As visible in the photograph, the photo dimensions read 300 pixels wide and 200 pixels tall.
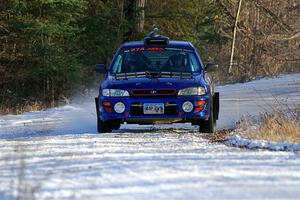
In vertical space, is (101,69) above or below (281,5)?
below

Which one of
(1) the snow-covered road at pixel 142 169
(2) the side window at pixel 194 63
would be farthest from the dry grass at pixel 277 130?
(2) the side window at pixel 194 63

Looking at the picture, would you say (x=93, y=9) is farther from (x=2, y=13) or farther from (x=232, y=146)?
(x=232, y=146)

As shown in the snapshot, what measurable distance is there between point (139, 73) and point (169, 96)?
1.10 m

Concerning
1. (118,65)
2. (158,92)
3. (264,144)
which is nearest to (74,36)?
(118,65)

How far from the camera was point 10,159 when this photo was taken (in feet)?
25.2

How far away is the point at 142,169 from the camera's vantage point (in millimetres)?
6543

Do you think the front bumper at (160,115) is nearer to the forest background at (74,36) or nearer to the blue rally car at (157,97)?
the blue rally car at (157,97)

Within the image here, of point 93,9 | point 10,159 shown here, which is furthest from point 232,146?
point 93,9

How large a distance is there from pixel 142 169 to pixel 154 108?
427 centimetres

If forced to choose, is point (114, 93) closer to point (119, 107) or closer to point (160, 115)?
point (119, 107)

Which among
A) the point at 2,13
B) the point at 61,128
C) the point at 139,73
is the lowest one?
the point at 61,128

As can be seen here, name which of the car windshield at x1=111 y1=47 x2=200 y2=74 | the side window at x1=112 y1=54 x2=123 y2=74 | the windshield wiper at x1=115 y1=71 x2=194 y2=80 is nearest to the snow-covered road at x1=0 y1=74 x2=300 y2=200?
the windshield wiper at x1=115 y1=71 x2=194 y2=80

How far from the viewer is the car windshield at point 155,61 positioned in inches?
476

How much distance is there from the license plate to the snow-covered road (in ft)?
1.22
